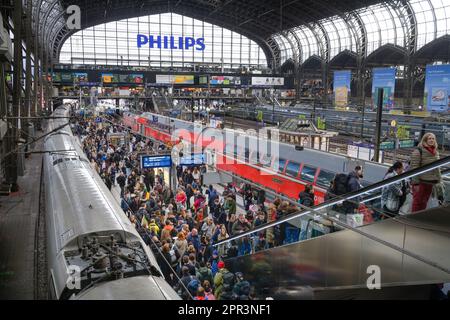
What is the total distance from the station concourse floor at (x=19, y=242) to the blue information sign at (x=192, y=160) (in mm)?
4269

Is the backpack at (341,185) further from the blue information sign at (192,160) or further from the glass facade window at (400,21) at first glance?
the glass facade window at (400,21)

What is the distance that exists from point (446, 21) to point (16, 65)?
133ft

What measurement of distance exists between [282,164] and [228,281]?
9.09 metres

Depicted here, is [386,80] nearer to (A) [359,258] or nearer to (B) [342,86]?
(B) [342,86]

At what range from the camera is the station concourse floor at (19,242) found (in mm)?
6332

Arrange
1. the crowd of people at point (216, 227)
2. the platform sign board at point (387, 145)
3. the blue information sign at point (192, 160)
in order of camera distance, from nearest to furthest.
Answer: the crowd of people at point (216, 227), the blue information sign at point (192, 160), the platform sign board at point (387, 145)

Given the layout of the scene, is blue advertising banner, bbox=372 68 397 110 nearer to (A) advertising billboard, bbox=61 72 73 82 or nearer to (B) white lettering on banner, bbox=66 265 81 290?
(B) white lettering on banner, bbox=66 265 81 290

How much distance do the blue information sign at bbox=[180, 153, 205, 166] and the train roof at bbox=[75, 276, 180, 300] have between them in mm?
8403

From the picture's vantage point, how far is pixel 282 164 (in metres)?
15.8

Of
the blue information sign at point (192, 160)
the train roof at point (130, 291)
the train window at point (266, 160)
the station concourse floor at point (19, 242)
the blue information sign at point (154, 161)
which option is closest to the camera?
the train roof at point (130, 291)

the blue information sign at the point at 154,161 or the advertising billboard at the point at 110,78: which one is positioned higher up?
the advertising billboard at the point at 110,78

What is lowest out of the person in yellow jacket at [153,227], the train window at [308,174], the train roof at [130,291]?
the person in yellow jacket at [153,227]

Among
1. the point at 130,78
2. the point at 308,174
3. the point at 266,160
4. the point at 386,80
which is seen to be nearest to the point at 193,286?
the point at 308,174

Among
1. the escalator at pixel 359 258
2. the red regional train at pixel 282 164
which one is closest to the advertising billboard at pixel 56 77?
the red regional train at pixel 282 164
